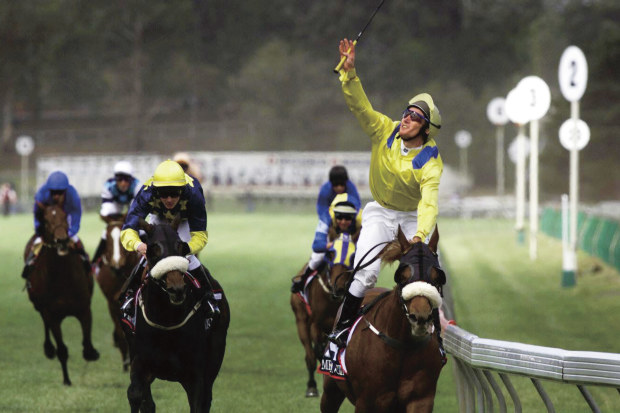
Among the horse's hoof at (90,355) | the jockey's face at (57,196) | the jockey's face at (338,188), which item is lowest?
the horse's hoof at (90,355)

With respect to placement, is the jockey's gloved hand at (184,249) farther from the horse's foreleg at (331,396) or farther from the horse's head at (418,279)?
the horse's head at (418,279)

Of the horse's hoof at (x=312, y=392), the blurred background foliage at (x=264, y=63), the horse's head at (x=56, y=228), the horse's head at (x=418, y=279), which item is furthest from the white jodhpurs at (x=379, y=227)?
the blurred background foliage at (x=264, y=63)

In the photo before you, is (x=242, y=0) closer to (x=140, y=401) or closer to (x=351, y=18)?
(x=351, y=18)

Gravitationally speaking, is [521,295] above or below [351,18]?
below

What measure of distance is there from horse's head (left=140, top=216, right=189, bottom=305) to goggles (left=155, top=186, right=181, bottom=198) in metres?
0.42

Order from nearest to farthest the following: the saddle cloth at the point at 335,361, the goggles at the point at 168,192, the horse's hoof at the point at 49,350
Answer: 1. the saddle cloth at the point at 335,361
2. the goggles at the point at 168,192
3. the horse's hoof at the point at 49,350

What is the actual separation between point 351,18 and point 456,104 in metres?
14.5

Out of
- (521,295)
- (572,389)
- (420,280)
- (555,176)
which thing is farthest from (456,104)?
(420,280)

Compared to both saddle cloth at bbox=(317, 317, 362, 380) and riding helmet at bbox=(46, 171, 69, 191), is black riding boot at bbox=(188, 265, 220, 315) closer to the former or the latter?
saddle cloth at bbox=(317, 317, 362, 380)

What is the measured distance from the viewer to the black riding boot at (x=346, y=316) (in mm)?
7188

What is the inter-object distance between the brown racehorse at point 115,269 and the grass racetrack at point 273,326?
1.29 feet

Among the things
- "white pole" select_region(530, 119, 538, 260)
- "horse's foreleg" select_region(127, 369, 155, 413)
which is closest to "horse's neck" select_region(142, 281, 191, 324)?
"horse's foreleg" select_region(127, 369, 155, 413)

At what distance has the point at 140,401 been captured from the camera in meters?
7.49

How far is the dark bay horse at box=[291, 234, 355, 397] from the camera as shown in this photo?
34.9ft
